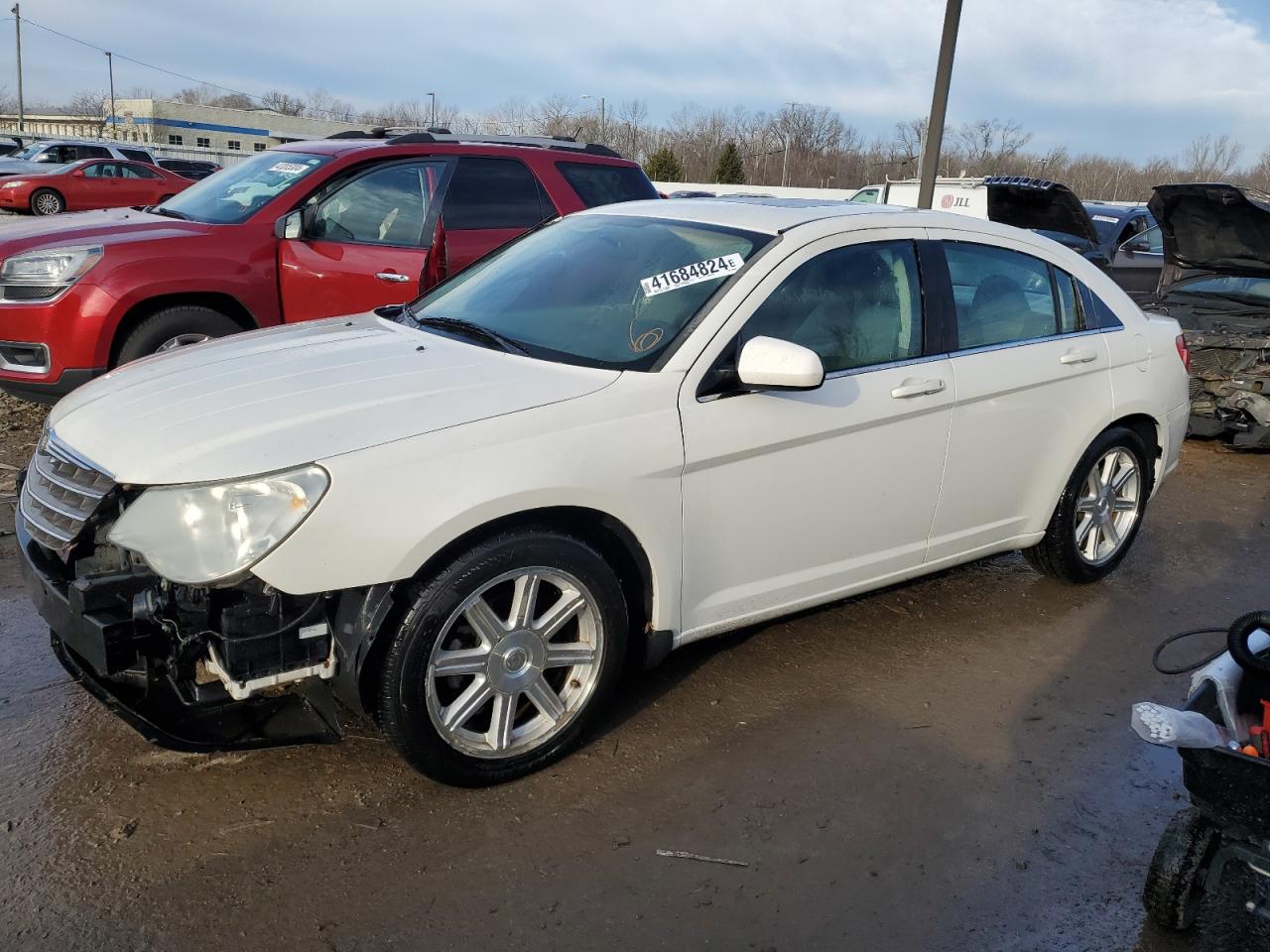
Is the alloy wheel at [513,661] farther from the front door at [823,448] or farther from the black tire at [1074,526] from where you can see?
the black tire at [1074,526]

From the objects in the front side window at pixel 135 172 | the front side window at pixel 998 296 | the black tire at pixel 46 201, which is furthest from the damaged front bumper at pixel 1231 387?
the front side window at pixel 135 172

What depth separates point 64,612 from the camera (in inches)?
112

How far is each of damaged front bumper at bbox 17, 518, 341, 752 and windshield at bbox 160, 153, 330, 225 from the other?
4101 millimetres

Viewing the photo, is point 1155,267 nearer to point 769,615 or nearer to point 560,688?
point 769,615

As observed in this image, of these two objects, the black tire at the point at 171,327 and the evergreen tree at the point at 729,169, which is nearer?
the black tire at the point at 171,327

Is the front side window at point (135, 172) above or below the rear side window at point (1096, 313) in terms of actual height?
above

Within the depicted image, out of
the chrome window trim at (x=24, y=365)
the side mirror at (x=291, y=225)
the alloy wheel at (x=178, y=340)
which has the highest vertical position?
the side mirror at (x=291, y=225)

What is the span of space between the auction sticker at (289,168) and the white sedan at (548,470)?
2882 mm

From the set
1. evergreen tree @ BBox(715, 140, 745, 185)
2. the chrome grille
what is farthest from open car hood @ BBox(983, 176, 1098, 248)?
evergreen tree @ BBox(715, 140, 745, 185)

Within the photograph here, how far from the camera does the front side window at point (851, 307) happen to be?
3676 millimetres

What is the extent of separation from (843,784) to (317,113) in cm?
10589

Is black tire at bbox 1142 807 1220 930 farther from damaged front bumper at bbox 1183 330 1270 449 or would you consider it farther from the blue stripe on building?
the blue stripe on building

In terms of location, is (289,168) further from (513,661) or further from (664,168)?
(664,168)

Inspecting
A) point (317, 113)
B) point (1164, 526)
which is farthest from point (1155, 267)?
point (317, 113)
